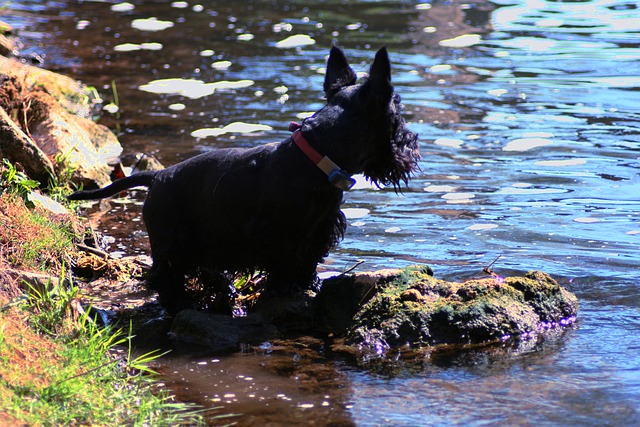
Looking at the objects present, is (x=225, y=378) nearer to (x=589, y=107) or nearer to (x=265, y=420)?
(x=265, y=420)

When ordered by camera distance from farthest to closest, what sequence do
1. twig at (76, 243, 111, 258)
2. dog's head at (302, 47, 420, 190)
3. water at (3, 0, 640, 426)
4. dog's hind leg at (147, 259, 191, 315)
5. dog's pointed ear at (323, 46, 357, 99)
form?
twig at (76, 243, 111, 258) → dog's hind leg at (147, 259, 191, 315) → dog's pointed ear at (323, 46, 357, 99) → dog's head at (302, 47, 420, 190) → water at (3, 0, 640, 426)

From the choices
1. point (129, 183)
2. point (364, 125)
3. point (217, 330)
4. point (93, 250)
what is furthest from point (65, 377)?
point (93, 250)

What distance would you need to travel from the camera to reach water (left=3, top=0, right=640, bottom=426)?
4.44 meters

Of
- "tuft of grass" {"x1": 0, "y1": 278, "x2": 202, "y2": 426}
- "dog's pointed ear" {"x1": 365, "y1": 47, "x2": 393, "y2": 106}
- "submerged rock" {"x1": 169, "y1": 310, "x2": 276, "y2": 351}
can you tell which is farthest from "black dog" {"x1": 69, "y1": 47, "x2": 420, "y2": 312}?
"tuft of grass" {"x1": 0, "y1": 278, "x2": 202, "y2": 426}

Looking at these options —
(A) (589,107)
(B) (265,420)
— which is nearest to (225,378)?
(B) (265,420)

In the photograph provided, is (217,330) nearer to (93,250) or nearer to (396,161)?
(396,161)

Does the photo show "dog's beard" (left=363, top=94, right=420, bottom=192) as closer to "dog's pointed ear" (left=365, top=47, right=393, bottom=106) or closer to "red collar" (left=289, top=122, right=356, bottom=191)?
"dog's pointed ear" (left=365, top=47, right=393, bottom=106)

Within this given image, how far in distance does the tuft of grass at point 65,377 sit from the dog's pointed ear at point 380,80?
198 centimetres

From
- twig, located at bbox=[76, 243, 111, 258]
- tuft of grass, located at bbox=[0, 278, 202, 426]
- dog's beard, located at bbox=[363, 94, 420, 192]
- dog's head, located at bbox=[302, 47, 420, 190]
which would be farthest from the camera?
twig, located at bbox=[76, 243, 111, 258]

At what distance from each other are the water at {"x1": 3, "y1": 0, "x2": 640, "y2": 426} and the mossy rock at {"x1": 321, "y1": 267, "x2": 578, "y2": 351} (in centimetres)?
19

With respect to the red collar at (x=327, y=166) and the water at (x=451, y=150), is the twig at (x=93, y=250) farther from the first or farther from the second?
the red collar at (x=327, y=166)

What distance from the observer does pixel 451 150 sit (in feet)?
30.9

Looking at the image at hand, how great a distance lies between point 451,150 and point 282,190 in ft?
15.0

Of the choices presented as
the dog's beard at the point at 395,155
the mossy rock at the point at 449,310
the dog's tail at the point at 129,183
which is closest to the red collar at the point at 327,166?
the dog's beard at the point at 395,155
